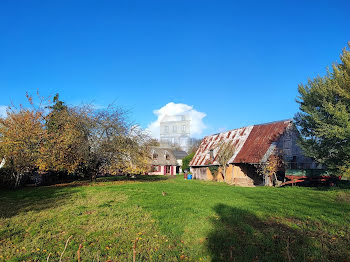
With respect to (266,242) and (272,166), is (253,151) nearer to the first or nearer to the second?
(272,166)

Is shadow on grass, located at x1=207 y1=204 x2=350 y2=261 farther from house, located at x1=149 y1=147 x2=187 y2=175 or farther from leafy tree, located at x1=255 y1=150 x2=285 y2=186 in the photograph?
house, located at x1=149 y1=147 x2=187 y2=175

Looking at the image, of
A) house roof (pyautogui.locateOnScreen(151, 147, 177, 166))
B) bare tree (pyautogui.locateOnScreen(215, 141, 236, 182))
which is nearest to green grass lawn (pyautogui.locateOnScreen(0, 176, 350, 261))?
bare tree (pyautogui.locateOnScreen(215, 141, 236, 182))

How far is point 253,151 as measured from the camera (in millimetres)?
24344

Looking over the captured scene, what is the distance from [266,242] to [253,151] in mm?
19357

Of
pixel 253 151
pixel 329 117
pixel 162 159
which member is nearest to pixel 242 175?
pixel 253 151

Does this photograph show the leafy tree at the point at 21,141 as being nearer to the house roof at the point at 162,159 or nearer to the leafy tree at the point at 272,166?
the leafy tree at the point at 272,166

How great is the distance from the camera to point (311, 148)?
1834 centimetres

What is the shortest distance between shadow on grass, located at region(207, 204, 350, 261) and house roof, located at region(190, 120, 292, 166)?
1619cm

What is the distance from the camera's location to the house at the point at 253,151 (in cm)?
2258

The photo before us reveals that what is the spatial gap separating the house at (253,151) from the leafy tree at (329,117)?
195 cm

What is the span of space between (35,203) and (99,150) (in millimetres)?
10698

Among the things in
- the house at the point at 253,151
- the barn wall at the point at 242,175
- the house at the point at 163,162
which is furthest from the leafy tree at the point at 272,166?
the house at the point at 163,162

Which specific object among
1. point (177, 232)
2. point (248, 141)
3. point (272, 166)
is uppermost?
point (248, 141)

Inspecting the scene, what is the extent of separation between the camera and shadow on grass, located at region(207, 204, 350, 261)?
507 cm
